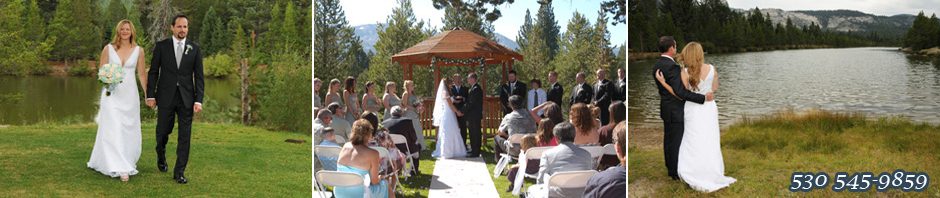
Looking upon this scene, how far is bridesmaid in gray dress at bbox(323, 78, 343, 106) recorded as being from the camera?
663cm

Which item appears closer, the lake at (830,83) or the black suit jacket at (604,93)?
the black suit jacket at (604,93)

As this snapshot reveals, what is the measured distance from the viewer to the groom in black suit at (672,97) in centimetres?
638

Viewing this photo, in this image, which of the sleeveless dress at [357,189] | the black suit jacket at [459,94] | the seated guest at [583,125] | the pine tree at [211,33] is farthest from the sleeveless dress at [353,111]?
the pine tree at [211,33]

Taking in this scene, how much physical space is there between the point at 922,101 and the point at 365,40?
8.60 meters

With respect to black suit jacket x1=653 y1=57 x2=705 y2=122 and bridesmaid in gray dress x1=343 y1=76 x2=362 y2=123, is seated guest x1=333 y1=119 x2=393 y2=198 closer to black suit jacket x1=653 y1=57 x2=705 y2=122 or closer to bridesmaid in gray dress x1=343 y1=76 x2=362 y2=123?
bridesmaid in gray dress x1=343 y1=76 x2=362 y2=123

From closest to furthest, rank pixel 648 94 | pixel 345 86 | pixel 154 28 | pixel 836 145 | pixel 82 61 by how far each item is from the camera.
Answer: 1. pixel 345 86
2. pixel 648 94
3. pixel 154 28
4. pixel 836 145
5. pixel 82 61

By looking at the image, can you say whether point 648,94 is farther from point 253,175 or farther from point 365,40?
point 253,175

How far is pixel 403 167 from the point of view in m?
6.82

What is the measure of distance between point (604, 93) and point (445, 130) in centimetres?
123

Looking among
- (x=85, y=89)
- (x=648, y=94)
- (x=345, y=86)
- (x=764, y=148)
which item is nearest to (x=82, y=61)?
(x=85, y=89)

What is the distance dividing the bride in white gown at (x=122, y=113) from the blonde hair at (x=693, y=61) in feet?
13.4

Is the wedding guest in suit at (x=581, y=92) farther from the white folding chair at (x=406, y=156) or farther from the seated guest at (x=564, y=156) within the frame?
the white folding chair at (x=406, y=156)

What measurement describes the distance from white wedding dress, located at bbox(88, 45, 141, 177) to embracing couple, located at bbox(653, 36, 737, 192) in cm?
405

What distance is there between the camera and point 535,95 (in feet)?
21.9
